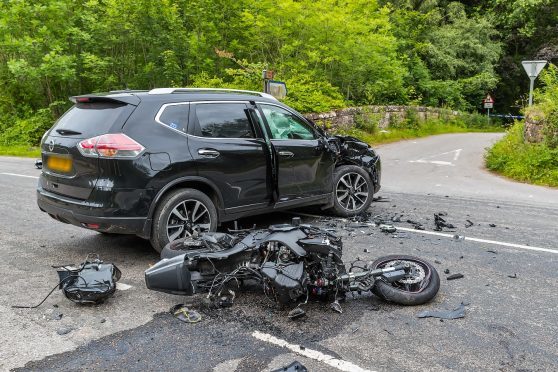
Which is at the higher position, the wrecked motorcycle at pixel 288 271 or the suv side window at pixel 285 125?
the suv side window at pixel 285 125

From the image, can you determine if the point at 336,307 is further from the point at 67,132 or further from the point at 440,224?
the point at 440,224

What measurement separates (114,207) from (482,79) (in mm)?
29641

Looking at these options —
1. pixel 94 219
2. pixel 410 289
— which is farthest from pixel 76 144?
pixel 410 289

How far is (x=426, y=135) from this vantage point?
24.9 metres

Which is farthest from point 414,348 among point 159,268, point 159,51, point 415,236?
point 159,51

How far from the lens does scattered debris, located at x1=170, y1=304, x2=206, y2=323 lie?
13.0 ft

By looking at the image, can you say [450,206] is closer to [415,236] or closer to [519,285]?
[415,236]

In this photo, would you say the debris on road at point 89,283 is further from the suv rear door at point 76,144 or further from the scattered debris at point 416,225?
the scattered debris at point 416,225

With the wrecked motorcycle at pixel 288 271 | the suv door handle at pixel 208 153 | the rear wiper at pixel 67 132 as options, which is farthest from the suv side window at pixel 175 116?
the wrecked motorcycle at pixel 288 271

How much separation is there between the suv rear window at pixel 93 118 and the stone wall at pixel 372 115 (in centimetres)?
1236

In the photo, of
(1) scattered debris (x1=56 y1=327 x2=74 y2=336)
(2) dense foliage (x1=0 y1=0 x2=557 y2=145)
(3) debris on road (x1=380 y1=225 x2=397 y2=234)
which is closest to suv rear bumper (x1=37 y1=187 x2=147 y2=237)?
(1) scattered debris (x1=56 y1=327 x2=74 y2=336)

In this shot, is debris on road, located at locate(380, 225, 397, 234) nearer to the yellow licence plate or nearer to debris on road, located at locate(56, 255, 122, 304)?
debris on road, located at locate(56, 255, 122, 304)

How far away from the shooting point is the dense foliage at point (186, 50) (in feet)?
60.2

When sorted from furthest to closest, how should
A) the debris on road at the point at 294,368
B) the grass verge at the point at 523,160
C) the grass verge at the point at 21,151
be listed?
the grass verge at the point at 21,151 < the grass verge at the point at 523,160 < the debris on road at the point at 294,368
